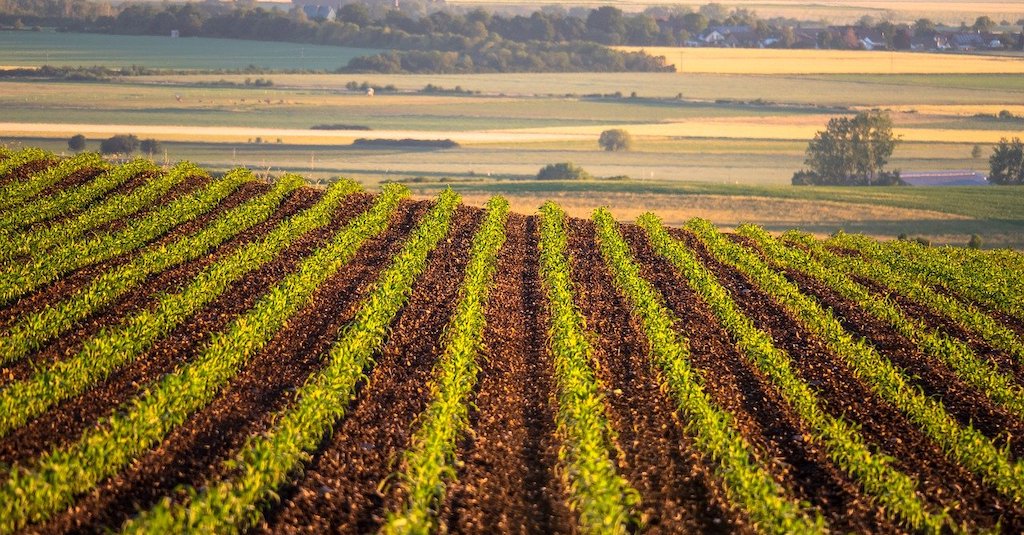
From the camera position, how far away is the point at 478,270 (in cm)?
2202

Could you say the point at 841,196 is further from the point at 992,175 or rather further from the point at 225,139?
the point at 225,139

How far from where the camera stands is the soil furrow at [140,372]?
12102mm

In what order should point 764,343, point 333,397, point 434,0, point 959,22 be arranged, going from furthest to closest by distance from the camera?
point 434,0 → point 959,22 → point 764,343 → point 333,397

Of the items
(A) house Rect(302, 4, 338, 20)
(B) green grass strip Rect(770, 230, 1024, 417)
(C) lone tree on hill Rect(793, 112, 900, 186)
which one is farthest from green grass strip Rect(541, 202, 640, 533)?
(A) house Rect(302, 4, 338, 20)

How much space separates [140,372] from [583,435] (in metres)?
5.69

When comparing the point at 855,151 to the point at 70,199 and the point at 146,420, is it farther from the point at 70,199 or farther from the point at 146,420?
the point at 146,420

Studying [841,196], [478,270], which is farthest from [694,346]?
[841,196]

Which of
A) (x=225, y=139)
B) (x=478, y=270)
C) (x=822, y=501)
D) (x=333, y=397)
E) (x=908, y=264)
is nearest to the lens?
(x=822, y=501)

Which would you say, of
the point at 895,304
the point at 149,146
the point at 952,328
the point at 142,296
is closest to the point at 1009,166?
the point at 149,146

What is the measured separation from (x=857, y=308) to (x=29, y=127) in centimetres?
5796

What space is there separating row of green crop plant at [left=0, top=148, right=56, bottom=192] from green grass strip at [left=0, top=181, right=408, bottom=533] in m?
12.1

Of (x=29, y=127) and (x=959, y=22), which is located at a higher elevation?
(x=959, y=22)

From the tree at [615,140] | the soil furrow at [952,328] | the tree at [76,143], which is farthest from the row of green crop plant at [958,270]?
the tree at [615,140]

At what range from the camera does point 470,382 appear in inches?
599
